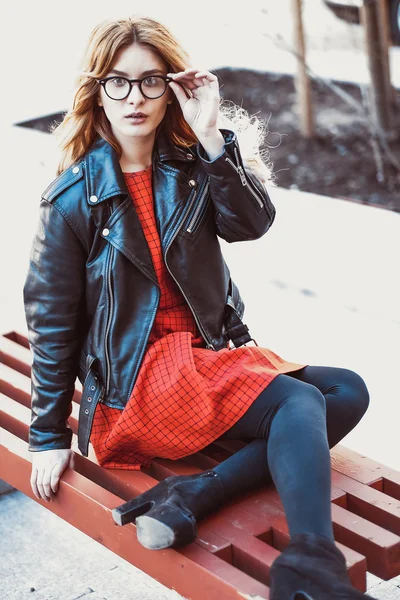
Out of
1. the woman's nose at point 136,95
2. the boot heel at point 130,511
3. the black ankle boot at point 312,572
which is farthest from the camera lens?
the woman's nose at point 136,95

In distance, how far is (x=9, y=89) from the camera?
750 centimetres

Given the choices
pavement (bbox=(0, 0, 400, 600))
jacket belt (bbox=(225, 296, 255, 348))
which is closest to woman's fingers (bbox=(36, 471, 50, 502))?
pavement (bbox=(0, 0, 400, 600))

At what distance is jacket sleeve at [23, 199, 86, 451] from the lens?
8.77 feet

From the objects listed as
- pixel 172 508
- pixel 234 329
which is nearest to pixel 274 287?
pixel 234 329

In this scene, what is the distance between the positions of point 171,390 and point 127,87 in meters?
0.77

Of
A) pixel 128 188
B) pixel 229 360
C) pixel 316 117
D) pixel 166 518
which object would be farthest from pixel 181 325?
pixel 316 117

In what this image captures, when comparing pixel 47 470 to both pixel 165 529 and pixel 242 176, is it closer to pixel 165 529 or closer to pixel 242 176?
pixel 165 529

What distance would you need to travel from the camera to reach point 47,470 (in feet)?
8.81

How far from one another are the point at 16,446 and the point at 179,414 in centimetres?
52

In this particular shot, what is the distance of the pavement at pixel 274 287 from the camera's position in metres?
3.10

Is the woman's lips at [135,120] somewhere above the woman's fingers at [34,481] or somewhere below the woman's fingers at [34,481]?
above

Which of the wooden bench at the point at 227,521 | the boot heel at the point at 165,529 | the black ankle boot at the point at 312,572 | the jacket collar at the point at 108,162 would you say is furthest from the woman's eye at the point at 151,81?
the black ankle boot at the point at 312,572

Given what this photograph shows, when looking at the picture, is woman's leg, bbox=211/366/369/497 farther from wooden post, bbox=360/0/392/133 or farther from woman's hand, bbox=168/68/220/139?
wooden post, bbox=360/0/392/133

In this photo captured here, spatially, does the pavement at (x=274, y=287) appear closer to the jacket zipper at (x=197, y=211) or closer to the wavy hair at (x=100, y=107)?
the wavy hair at (x=100, y=107)
